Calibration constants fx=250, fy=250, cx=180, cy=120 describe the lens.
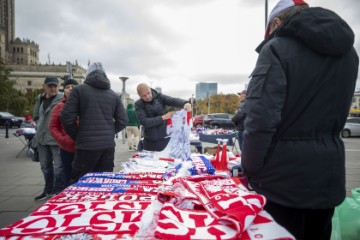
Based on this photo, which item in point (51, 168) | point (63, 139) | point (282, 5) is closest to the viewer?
point (282, 5)

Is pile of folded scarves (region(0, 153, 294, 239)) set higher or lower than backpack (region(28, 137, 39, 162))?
higher

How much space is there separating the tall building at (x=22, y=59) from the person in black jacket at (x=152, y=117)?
79.1 meters

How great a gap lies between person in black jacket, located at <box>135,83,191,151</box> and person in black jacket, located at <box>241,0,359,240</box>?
2194 mm

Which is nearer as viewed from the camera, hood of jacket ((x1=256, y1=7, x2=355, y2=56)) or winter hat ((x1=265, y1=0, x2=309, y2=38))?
hood of jacket ((x1=256, y1=7, x2=355, y2=56))

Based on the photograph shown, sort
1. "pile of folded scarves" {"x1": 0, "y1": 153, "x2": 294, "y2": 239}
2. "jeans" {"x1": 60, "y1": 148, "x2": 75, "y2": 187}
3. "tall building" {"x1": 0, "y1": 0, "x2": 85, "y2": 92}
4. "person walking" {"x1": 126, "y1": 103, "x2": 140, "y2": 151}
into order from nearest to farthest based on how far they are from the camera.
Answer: "pile of folded scarves" {"x1": 0, "y1": 153, "x2": 294, "y2": 239} → "jeans" {"x1": 60, "y1": 148, "x2": 75, "y2": 187} → "person walking" {"x1": 126, "y1": 103, "x2": 140, "y2": 151} → "tall building" {"x1": 0, "y1": 0, "x2": 85, "y2": 92}

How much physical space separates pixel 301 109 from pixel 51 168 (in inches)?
152

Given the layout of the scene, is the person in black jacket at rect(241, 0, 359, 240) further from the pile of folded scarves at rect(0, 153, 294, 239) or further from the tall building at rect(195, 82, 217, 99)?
the tall building at rect(195, 82, 217, 99)

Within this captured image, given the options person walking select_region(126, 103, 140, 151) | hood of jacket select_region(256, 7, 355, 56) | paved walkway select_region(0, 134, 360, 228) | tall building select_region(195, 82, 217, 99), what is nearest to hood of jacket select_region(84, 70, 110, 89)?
paved walkway select_region(0, 134, 360, 228)

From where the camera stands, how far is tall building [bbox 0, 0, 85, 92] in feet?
273

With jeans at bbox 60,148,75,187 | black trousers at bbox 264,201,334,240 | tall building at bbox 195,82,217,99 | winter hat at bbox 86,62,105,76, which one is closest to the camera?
black trousers at bbox 264,201,334,240

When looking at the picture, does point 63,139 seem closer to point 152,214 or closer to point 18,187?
point 18,187

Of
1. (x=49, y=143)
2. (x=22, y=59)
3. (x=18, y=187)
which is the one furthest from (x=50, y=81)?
(x=22, y=59)

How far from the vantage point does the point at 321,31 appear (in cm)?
120

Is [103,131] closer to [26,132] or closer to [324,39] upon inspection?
[324,39]
